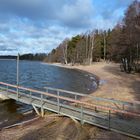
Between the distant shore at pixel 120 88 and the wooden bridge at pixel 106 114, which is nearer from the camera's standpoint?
the wooden bridge at pixel 106 114

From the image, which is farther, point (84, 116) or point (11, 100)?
point (11, 100)

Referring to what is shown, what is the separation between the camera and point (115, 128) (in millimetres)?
9734

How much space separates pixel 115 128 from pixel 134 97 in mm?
7758

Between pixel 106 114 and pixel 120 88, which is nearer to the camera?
pixel 106 114

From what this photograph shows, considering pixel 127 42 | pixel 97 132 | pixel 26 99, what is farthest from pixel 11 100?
pixel 127 42

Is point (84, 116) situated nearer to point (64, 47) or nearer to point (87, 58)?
point (87, 58)

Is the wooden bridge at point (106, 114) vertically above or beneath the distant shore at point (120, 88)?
above

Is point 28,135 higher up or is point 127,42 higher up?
point 127,42

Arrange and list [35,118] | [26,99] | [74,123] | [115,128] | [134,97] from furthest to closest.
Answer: [134,97], [26,99], [35,118], [74,123], [115,128]

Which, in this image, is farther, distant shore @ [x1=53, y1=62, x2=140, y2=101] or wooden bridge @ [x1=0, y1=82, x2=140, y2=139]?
distant shore @ [x1=53, y1=62, x2=140, y2=101]

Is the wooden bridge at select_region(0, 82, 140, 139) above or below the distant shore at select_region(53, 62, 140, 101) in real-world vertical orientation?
above

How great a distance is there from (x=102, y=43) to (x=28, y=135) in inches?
3077

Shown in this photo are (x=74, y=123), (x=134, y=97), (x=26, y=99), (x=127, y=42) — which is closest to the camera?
(x=74, y=123)

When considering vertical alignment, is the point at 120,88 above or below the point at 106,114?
below
